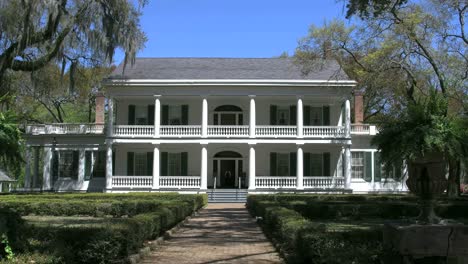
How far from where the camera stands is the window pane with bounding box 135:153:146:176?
103 feet

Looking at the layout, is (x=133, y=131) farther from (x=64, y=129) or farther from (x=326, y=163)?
(x=326, y=163)

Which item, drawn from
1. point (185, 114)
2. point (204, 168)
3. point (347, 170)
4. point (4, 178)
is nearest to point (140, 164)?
point (185, 114)

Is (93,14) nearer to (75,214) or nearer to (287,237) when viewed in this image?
(75,214)

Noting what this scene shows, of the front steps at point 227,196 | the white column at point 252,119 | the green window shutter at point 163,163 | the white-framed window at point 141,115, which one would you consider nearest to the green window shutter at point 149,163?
the green window shutter at point 163,163

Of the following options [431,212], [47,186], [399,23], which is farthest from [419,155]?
[47,186]

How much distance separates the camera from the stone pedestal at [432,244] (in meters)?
7.40

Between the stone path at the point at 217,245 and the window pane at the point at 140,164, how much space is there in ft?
50.2

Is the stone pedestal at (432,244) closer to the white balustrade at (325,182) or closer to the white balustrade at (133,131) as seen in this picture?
the white balustrade at (325,182)

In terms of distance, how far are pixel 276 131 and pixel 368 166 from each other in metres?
6.52

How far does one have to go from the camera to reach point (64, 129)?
32656 mm

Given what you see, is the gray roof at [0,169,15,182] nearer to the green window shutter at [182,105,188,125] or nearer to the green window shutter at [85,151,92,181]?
the green window shutter at [85,151,92,181]

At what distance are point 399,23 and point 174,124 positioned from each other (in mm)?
15029

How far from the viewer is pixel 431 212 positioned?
798 cm

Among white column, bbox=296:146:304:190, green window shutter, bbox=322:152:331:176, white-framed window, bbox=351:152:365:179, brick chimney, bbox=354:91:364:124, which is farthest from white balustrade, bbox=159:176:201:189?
brick chimney, bbox=354:91:364:124
